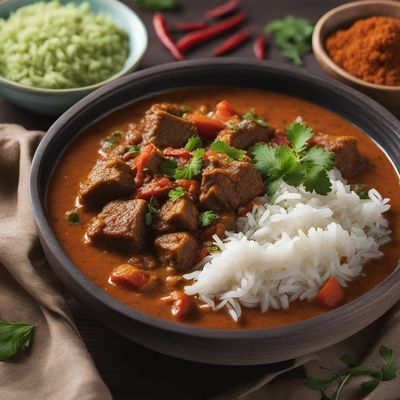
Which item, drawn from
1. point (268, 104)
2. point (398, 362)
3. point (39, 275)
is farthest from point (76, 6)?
point (398, 362)

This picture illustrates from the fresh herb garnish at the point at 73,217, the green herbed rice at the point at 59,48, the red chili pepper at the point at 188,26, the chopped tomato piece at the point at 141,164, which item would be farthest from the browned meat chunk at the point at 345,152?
the red chili pepper at the point at 188,26

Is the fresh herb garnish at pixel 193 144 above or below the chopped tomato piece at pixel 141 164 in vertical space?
above

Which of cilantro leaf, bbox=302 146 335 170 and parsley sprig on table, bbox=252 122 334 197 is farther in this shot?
cilantro leaf, bbox=302 146 335 170

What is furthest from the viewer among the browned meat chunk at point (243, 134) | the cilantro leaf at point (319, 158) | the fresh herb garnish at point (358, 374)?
the browned meat chunk at point (243, 134)

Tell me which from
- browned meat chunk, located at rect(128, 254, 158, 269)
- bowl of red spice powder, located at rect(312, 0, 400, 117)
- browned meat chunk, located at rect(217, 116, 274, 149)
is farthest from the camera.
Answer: bowl of red spice powder, located at rect(312, 0, 400, 117)

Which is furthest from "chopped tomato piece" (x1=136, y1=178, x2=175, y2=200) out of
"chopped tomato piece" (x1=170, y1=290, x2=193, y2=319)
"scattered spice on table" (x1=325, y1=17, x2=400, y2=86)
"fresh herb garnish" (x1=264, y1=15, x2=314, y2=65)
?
"fresh herb garnish" (x1=264, y1=15, x2=314, y2=65)

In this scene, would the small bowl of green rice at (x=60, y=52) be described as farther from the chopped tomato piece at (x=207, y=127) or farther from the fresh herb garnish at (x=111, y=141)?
the chopped tomato piece at (x=207, y=127)

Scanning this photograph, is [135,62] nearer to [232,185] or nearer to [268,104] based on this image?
[268,104]

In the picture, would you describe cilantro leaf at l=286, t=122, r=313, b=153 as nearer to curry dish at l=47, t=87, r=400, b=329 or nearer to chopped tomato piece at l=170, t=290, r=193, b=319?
curry dish at l=47, t=87, r=400, b=329
